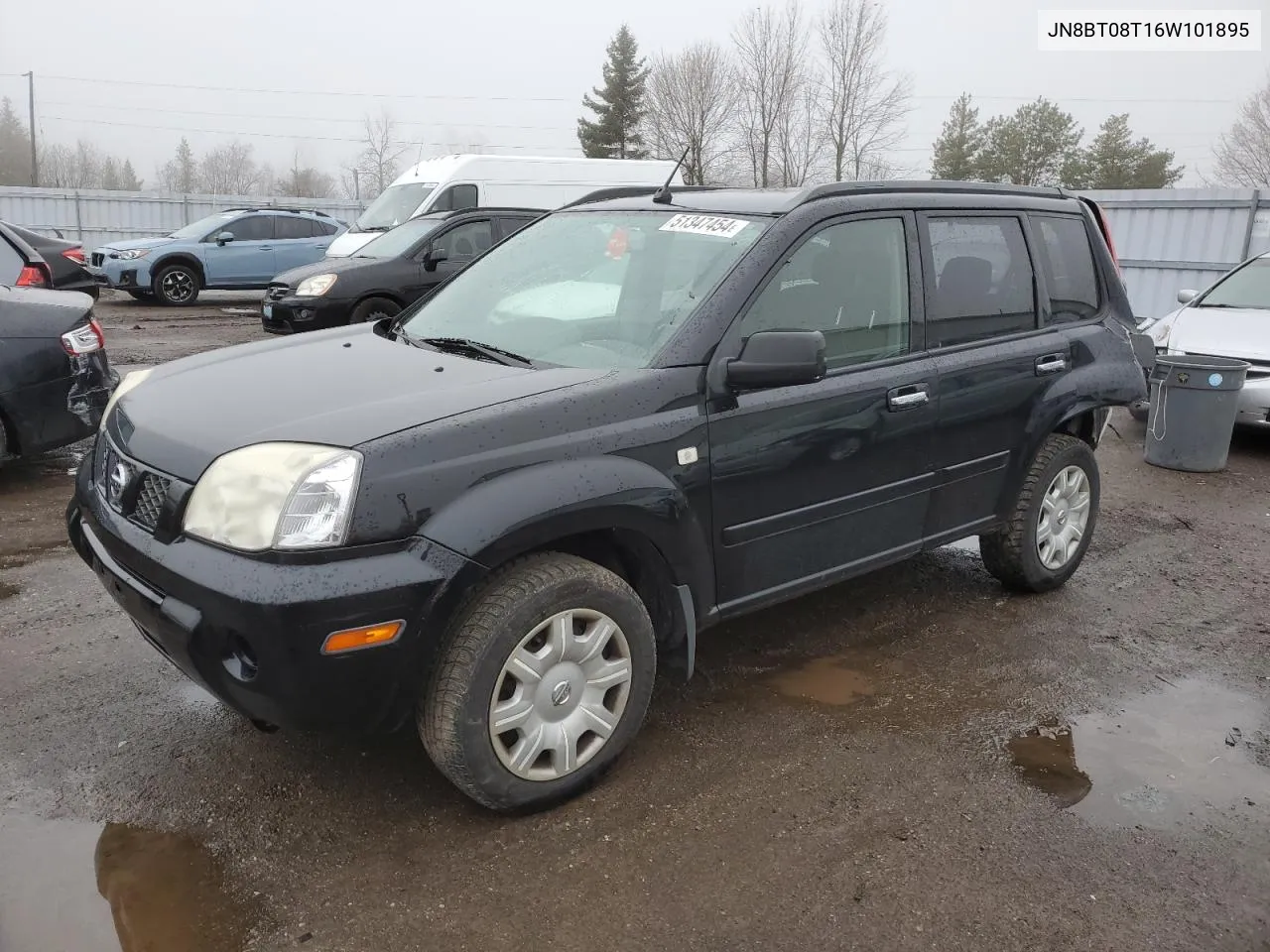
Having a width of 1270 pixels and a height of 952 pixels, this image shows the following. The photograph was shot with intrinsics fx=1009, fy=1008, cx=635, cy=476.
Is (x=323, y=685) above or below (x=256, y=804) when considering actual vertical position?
above

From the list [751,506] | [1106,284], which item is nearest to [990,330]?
[1106,284]

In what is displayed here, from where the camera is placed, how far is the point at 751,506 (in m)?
3.32

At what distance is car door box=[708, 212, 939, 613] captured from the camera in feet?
10.8

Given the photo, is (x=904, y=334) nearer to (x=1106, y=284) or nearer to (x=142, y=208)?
(x=1106, y=284)

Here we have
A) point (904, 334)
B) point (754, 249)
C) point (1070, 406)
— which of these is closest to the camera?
point (754, 249)

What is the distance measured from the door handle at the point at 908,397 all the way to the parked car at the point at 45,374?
4.67 meters

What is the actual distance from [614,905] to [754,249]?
208 centimetres

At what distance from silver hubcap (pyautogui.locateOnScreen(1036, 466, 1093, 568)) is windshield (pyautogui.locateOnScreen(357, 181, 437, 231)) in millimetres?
12683

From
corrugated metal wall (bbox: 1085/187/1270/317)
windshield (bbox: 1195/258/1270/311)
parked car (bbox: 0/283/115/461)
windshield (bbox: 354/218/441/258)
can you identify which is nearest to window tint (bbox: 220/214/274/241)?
windshield (bbox: 354/218/441/258)

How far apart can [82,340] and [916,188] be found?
188 inches

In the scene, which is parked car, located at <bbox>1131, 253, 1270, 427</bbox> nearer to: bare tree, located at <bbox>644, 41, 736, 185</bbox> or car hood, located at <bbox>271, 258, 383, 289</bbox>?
car hood, located at <bbox>271, 258, 383, 289</bbox>

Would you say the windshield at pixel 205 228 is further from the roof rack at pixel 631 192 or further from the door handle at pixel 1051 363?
the door handle at pixel 1051 363

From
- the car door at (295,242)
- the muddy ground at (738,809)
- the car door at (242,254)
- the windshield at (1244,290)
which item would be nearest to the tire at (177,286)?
the car door at (242,254)

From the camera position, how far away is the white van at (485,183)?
15.5 metres
